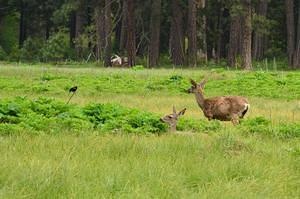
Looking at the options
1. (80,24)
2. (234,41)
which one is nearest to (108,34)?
(234,41)

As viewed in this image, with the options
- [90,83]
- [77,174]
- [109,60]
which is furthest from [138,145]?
[109,60]

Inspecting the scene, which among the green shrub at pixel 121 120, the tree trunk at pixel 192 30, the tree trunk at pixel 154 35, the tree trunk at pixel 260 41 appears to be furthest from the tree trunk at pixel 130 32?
the green shrub at pixel 121 120

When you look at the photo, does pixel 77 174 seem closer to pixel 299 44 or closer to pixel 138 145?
pixel 138 145

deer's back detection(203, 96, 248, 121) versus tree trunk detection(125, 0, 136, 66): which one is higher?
tree trunk detection(125, 0, 136, 66)

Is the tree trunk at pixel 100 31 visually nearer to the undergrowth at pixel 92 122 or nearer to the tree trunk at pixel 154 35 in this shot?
the tree trunk at pixel 154 35

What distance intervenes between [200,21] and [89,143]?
37626 millimetres

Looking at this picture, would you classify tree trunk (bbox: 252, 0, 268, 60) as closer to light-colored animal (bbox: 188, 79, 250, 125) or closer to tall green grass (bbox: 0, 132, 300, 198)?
light-colored animal (bbox: 188, 79, 250, 125)

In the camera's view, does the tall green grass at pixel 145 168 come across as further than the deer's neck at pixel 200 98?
No

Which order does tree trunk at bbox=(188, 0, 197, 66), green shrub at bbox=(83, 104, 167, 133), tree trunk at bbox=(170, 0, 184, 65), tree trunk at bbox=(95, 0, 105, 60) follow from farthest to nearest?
1. tree trunk at bbox=(95, 0, 105, 60)
2. tree trunk at bbox=(170, 0, 184, 65)
3. tree trunk at bbox=(188, 0, 197, 66)
4. green shrub at bbox=(83, 104, 167, 133)

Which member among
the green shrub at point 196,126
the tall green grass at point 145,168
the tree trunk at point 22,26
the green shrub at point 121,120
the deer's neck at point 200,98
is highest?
the tree trunk at point 22,26

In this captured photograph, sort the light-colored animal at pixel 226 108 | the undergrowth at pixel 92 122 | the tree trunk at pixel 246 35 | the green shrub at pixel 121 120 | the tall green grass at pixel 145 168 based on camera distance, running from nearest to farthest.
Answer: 1. the tall green grass at pixel 145 168
2. the undergrowth at pixel 92 122
3. the green shrub at pixel 121 120
4. the light-colored animal at pixel 226 108
5. the tree trunk at pixel 246 35

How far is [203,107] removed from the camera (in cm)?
1338

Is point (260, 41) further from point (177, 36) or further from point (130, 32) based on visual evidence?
point (130, 32)

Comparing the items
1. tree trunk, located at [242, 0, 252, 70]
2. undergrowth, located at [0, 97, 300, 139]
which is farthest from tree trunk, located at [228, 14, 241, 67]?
undergrowth, located at [0, 97, 300, 139]
